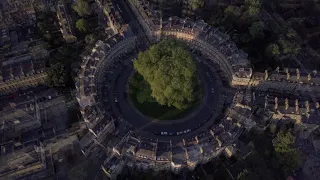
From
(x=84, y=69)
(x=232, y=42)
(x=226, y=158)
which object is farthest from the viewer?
(x=232, y=42)

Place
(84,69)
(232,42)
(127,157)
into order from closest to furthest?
(127,157)
(84,69)
(232,42)

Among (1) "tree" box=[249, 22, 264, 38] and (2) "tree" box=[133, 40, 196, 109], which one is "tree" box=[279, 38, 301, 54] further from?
(2) "tree" box=[133, 40, 196, 109]

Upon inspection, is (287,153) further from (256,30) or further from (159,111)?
(256,30)

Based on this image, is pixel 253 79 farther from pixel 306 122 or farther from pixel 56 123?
pixel 56 123

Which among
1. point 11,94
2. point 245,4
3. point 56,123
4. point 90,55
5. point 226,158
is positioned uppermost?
point 245,4

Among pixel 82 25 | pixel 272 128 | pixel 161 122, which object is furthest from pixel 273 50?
pixel 82 25

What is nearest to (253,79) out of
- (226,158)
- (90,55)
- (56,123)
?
(226,158)
